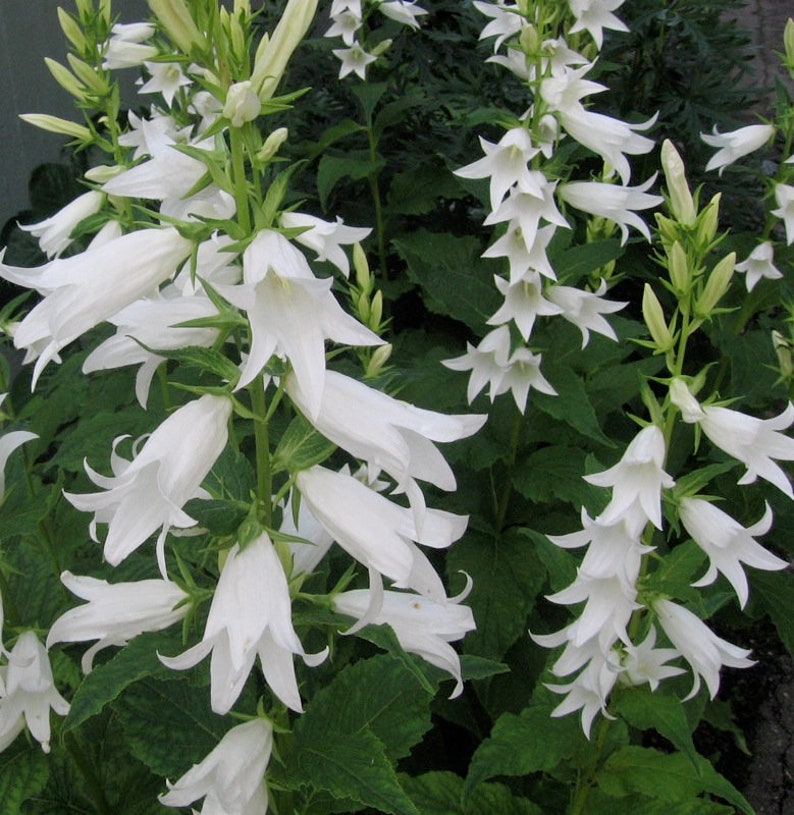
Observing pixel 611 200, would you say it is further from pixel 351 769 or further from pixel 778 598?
pixel 351 769

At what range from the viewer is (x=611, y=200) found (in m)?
2.54

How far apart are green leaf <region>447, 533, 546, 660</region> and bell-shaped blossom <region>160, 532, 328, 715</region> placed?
125 cm

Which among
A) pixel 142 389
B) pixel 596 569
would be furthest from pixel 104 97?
pixel 596 569

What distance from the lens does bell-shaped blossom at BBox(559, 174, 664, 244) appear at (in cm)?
251

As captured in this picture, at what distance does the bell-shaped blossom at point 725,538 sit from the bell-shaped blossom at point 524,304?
855 millimetres

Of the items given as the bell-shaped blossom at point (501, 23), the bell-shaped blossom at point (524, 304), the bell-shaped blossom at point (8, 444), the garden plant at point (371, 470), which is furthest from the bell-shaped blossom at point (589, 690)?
the bell-shaped blossom at point (501, 23)

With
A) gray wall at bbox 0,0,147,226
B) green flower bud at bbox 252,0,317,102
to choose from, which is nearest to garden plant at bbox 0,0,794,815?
green flower bud at bbox 252,0,317,102

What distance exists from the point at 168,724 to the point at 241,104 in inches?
42.1

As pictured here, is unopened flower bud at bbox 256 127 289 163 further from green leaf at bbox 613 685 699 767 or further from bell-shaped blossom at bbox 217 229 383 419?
green leaf at bbox 613 685 699 767

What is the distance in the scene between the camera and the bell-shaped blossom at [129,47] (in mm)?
2881

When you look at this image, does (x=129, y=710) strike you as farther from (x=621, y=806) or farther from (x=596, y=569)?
(x=621, y=806)

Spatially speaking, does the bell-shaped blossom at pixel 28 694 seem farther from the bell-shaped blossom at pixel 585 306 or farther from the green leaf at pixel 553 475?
the bell-shaped blossom at pixel 585 306

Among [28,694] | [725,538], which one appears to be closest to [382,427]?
[725,538]

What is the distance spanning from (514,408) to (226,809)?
176 centimetres
